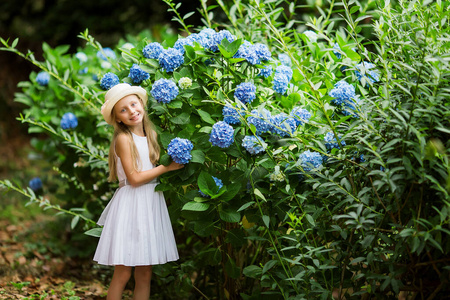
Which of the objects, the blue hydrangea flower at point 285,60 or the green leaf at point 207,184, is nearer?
the green leaf at point 207,184

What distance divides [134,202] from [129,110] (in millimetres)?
447

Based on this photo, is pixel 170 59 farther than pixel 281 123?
Yes

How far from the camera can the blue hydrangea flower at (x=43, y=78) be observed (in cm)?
373

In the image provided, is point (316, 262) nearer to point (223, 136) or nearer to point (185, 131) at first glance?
point (223, 136)

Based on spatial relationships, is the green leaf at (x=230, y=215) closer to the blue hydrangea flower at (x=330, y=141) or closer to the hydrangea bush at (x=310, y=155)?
the hydrangea bush at (x=310, y=155)

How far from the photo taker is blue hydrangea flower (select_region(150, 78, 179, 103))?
2.23 m

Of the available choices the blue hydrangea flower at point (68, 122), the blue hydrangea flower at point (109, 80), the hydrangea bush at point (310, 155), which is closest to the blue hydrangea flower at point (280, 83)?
the hydrangea bush at point (310, 155)

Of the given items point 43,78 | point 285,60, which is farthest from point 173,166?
point 43,78

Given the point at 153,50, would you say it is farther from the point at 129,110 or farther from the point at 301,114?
the point at 301,114

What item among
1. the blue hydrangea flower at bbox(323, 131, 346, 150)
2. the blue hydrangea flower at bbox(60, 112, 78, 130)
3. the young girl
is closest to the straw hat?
the young girl

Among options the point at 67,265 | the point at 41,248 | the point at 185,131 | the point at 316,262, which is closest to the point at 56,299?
the point at 67,265

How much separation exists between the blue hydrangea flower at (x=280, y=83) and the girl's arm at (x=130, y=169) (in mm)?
602

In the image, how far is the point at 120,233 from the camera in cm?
233

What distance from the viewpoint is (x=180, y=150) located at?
7.14 ft
